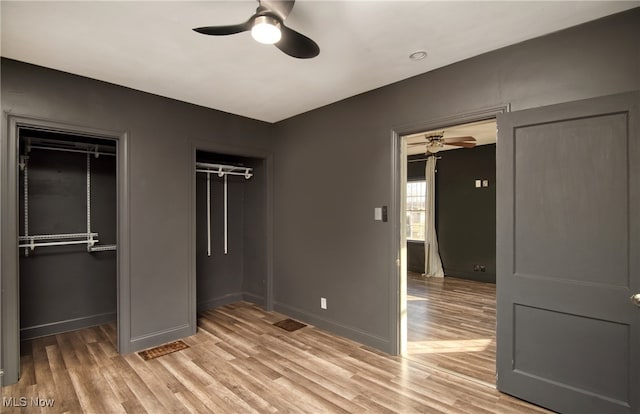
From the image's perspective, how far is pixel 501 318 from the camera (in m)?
2.43

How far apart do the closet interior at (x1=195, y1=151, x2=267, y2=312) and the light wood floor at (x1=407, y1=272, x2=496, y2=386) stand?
2.17 meters

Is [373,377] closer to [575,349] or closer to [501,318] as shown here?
[501,318]

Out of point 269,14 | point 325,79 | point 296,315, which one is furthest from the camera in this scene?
point 296,315

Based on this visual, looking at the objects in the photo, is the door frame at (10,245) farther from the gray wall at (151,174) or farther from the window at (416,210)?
the window at (416,210)

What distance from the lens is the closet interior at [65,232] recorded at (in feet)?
11.3

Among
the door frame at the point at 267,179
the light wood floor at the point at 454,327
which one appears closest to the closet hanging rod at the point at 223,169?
the door frame at the point at 267,179

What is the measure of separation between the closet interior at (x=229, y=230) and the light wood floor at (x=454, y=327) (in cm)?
217

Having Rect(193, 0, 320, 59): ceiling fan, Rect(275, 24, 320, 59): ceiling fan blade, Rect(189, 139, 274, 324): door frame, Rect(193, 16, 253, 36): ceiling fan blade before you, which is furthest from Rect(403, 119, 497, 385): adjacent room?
Rect(193, 16, 253, 36): ceiling fan blade

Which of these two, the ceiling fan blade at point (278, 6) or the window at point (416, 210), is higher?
the ceiling fan blade at point (278, 6)

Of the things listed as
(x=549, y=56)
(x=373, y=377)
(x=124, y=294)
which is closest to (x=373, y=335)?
(x=373, y=377)

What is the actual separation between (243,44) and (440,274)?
5.85 metres

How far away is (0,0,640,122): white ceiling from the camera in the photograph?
1961 millimetres

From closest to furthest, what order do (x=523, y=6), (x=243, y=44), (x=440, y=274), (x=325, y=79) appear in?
(x=523, y=6)
(x=243, y=44)
(x=325, y=79)
(x=440, y=274)

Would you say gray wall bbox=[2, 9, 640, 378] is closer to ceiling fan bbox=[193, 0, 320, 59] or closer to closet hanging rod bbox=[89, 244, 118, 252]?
closet hanging rod bbox=[89, 244, 118, 252]
